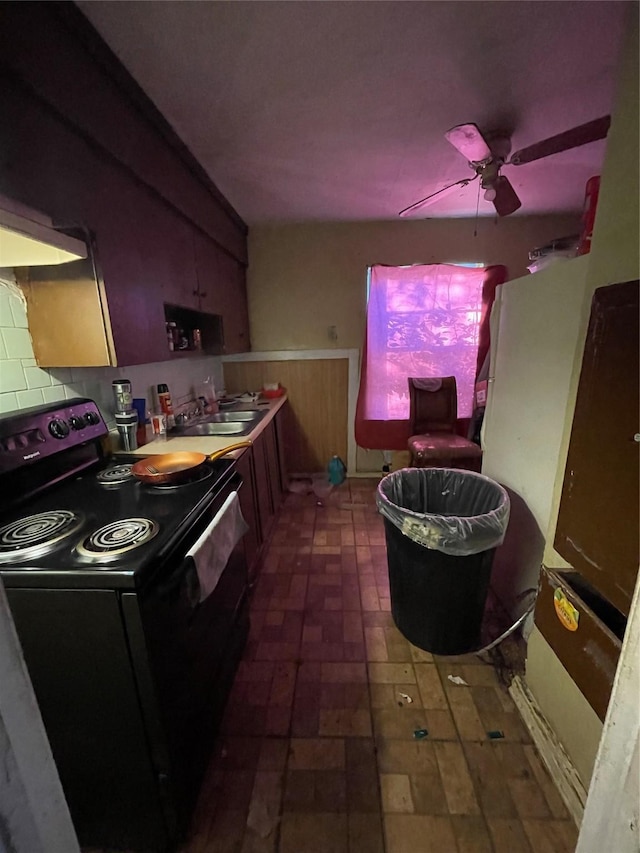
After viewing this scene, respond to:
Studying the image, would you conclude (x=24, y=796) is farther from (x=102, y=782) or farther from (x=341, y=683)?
(x=341, y=683)

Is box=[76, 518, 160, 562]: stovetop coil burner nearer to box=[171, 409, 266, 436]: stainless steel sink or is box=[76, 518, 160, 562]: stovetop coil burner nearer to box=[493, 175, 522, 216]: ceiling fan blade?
box=[171, 409, 266, 436]: stainless steel sink

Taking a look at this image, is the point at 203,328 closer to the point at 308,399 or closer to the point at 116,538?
the point at 308,399

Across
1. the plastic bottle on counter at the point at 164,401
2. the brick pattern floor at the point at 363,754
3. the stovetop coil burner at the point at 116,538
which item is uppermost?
the plastic bottle on counter at the point at 164,401

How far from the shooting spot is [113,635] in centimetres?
80

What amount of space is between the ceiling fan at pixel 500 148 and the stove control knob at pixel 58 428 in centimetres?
199

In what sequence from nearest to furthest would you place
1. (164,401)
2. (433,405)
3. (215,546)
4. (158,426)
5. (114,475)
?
(215,546) < (114,475) < (158,426) < (164,401) < (433,405)

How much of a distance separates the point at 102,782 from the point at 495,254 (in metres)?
3.96

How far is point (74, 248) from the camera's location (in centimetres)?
106

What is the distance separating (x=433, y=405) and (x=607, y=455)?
6.64ft

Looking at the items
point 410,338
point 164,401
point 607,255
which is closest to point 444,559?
point 607,255

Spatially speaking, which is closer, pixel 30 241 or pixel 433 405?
pixel 30 241

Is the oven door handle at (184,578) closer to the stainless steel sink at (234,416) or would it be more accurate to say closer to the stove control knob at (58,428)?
the stove control knob at (58,428)

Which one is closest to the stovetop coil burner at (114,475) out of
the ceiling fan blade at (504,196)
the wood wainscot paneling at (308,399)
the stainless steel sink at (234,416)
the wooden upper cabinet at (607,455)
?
the stainless steel sink at (234,416)

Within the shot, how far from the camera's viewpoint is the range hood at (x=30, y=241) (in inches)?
32.7
